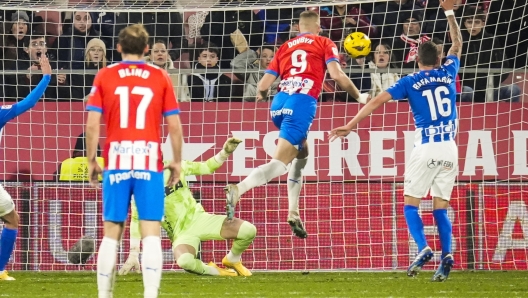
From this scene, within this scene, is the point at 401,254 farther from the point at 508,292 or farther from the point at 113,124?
the point at 113,124

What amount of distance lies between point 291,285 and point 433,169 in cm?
172

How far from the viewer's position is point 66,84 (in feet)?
44.0

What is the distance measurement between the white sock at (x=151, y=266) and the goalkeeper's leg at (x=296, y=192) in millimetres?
3583

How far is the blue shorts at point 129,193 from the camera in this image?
22.0 feet

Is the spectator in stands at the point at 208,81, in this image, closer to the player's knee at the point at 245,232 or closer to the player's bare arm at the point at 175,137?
the player's knee at the point at 245,232

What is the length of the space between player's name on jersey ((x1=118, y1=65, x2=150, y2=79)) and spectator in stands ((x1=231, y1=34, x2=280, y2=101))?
20.8 ft

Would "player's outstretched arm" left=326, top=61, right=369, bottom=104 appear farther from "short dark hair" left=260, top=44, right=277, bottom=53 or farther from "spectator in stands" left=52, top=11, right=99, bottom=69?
"spectator in stands" left=52, top=11, right=99, bottom=69

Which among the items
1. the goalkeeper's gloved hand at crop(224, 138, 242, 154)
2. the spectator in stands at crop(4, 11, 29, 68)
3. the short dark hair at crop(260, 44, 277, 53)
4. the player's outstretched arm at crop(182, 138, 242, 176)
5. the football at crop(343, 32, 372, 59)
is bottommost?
the player's outstretched arm at crop(182, 138, 242, 176)

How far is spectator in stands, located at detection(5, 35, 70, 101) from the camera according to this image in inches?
522

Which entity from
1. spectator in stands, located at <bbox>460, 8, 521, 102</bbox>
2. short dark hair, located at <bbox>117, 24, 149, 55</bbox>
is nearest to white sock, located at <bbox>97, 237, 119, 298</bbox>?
short dark hair, located at <bbox>117, 24, 149, 55</bbox>

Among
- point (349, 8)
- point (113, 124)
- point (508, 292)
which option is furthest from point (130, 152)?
point (349, 8)

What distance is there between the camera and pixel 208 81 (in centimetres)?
1328

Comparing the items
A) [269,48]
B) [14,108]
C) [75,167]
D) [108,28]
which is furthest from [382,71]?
[14,108]

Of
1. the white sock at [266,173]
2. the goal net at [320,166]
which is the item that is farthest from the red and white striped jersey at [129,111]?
the goal net at [320,166]
